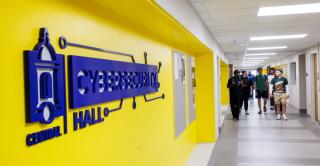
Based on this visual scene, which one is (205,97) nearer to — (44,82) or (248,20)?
(248,20)

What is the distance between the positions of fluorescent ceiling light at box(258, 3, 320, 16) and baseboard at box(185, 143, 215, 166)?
2588 millimetres

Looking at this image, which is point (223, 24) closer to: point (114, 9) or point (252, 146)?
point (252, 146)

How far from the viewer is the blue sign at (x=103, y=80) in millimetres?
1923

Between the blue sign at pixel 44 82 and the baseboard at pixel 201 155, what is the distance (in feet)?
12.2

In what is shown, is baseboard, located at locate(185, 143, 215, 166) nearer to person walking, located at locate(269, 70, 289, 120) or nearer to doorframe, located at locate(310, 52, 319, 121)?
person walking, located at locate(269, 70, 289, 120)

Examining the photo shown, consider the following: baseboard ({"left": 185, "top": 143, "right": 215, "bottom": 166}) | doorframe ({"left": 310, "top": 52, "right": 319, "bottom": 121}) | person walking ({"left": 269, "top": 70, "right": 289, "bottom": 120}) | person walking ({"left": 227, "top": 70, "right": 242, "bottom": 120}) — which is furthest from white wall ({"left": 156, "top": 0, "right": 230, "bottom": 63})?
doorframe ({"left": 310, "top": 52, "right": 319, "bottom": 121})

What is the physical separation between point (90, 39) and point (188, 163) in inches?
139

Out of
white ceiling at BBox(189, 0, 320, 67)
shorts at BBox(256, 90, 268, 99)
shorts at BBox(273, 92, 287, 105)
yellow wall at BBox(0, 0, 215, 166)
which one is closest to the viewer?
yellow wall at BBox(0, 0, 215, 166)

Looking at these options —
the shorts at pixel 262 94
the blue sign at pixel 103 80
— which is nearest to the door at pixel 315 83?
the shorts at pixel 262 94

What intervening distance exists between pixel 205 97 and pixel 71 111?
204 inches

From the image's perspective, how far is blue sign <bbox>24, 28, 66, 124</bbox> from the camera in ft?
4.83

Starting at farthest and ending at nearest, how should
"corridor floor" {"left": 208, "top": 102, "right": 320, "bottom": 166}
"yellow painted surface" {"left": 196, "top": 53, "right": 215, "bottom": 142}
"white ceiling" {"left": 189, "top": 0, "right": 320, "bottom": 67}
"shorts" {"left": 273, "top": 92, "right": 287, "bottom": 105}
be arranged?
"shorts" {"left": 273, "top": 92, "right": 287, "bottom": 105}, "yellow painted surface" {"left": 196, "top": 53, "right": 215, "bottom": 142}, "corridor floor" {"left": 208, "top": 102, "right": 320, "bottom": 166}, "white ceiling" {"left": 189, "top": 0, "right": 320, "bottom": 67}

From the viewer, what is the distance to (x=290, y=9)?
445 cm

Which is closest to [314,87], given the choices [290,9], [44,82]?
[290,9]
